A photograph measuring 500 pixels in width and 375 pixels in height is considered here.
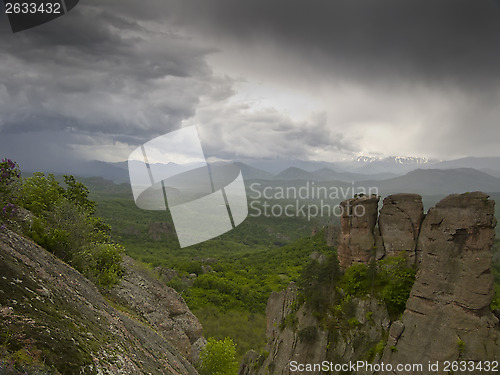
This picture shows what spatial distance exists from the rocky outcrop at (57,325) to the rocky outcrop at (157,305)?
6377 millimetres

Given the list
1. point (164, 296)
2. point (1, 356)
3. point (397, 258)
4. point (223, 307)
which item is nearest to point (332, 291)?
point (397, 258)

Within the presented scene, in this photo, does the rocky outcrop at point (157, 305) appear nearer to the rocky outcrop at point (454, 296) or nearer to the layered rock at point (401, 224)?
the rocky outcrop at point (454, 296)

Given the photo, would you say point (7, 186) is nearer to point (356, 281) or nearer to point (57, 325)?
point (57, 325)

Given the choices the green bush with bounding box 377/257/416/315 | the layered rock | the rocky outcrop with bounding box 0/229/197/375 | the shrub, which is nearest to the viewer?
the rocky outcrop with bounding box 0/229/197/375

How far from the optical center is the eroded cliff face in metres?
22.7

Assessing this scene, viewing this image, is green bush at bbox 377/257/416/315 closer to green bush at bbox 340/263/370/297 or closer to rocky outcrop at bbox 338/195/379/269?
green bush at bbox 340/263/370/297

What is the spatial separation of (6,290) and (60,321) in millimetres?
1627

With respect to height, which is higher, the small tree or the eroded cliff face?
the eroded cliff face

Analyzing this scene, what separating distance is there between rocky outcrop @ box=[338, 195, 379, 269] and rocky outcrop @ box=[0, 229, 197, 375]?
27.8 m

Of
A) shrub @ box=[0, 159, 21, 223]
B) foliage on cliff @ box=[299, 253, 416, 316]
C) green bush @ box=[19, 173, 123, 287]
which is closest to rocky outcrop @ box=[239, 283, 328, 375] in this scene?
foliage on cliff @ box=[299, 253, 416, 316]

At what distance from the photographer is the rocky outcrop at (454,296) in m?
22.3

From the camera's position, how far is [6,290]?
24.9 feet

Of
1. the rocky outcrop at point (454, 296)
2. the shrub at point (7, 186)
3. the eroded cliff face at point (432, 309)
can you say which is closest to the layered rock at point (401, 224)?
the eroded cliff face at point (432, 309)

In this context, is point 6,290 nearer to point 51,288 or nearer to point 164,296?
point 51,288
